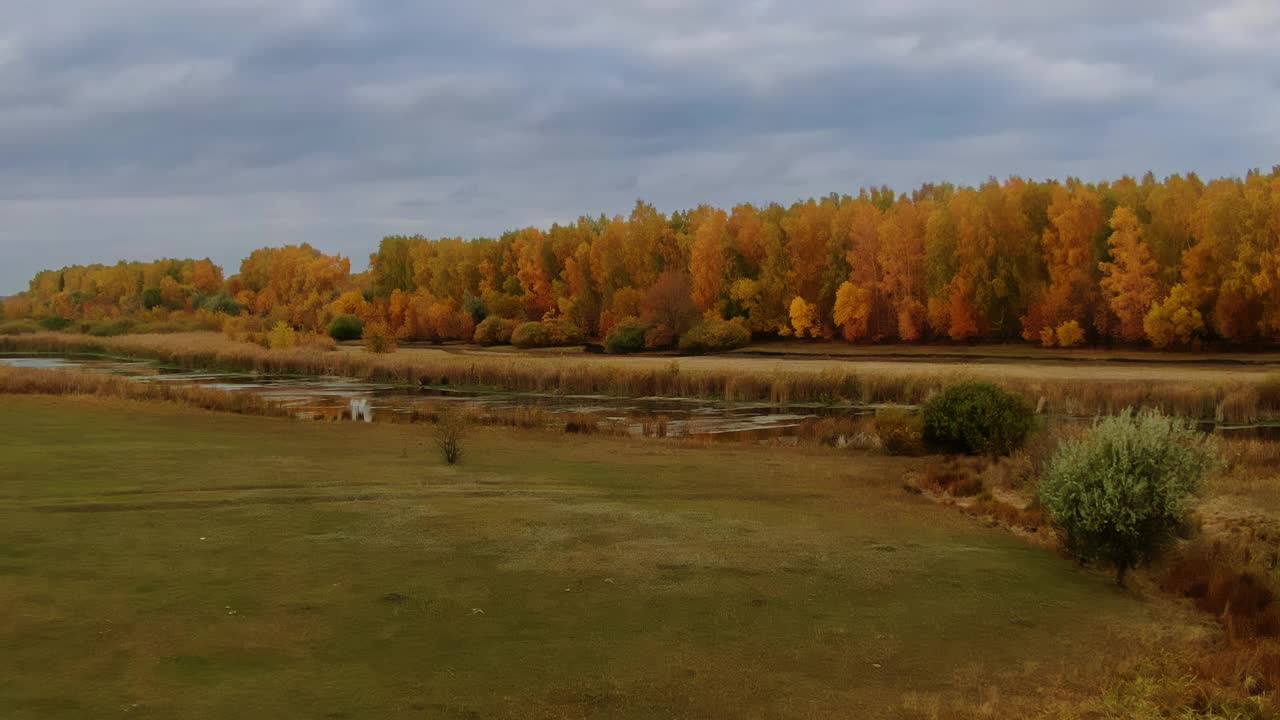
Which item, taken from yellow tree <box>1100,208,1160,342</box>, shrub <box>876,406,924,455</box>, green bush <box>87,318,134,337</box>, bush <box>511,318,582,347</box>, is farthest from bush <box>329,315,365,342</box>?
shrub <box>876,406,924,455</box>

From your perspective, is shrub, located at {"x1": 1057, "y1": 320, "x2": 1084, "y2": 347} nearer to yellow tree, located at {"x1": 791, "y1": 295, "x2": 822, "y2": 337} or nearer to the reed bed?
yellow tree, located at {"x1": 791, "y1": 295, "x2": 822, "y2": 337}

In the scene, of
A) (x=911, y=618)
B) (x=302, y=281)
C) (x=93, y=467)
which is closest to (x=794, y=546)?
(x=911, y=618)

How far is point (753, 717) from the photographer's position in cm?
849

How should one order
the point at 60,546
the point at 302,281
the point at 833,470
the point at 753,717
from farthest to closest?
the point at 302,281 < the point at 833,470 < the point at 60,546 < the point at 753,717

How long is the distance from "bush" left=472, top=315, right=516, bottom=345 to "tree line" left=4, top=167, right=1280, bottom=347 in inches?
144

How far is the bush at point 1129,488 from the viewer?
527 inches

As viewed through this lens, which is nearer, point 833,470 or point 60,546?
point 60,546

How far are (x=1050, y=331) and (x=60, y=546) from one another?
6275 centimetres

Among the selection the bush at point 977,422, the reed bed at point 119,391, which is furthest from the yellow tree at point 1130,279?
the reed bed at point 119,391

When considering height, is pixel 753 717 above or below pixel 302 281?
below

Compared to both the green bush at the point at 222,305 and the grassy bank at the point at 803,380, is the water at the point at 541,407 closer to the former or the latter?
the grassy bank at the point at 803,380

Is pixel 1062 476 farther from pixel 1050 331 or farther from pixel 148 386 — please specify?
pixel 1050 331

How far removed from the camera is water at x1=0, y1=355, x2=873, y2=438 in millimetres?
35719

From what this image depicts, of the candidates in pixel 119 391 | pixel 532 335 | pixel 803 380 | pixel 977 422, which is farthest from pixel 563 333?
pixel 977 422
